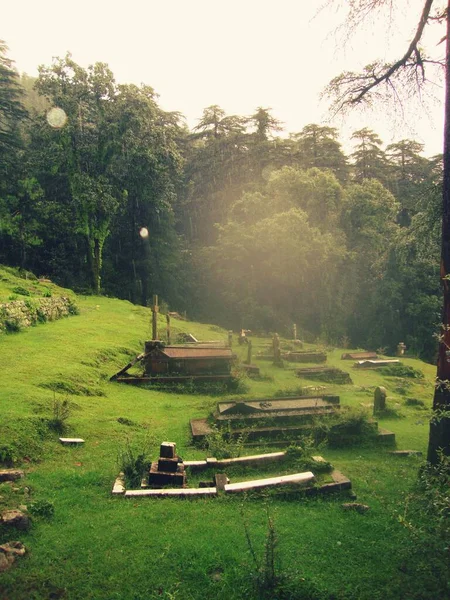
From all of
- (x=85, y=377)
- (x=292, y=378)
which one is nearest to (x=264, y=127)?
(x=292, y=378)

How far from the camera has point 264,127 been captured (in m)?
42.0

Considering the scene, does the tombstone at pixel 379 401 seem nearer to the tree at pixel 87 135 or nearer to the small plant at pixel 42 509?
the small plant at pixel 42 509

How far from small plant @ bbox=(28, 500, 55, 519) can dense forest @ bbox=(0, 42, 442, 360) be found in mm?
23888

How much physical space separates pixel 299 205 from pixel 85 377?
25.1m

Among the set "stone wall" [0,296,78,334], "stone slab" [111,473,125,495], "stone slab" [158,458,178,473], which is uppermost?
"stone wall" [0,296,78,334]

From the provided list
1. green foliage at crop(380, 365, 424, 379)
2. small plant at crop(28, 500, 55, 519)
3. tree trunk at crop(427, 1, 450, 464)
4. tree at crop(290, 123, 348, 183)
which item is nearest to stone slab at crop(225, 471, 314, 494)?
tree trunk at crop(427, 1, 450, 464)

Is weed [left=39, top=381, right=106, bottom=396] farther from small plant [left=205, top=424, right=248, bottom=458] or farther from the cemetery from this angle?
the cemetery

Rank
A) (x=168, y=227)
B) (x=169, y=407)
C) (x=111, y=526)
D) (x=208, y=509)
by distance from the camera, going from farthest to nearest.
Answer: (x=168, y=227) < (x=169, y=407) < (x=208, y=509) < (x=111, y=526)

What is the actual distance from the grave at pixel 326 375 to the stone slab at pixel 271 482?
10175mm

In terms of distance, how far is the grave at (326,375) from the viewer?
57.0 feet

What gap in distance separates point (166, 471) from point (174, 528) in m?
1.42

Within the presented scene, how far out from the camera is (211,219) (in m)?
43.7

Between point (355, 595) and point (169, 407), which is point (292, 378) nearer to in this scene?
point (169, 407)

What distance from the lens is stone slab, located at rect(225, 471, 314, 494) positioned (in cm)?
707
